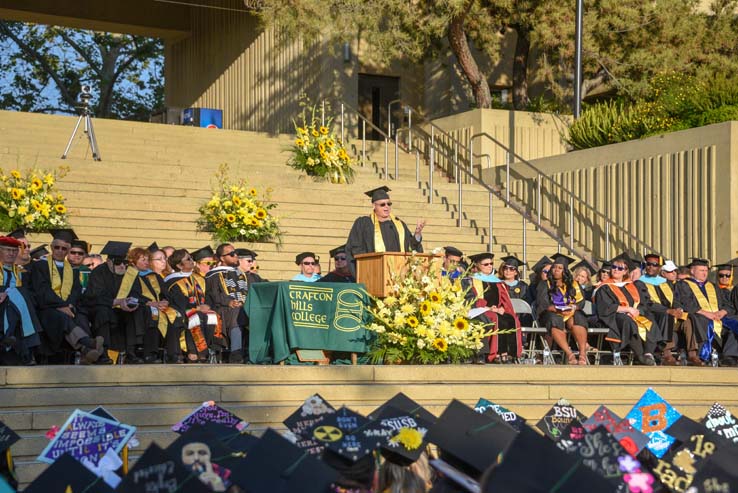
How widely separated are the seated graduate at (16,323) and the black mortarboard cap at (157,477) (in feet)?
20.6

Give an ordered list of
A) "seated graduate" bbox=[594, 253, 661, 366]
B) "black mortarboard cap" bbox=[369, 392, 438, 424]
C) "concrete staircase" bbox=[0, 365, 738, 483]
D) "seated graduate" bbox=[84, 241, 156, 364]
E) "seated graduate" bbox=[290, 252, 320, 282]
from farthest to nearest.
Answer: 1. "seated graduate" bbox=[594, 253, 661, 366]
2. "seated graduate" bbox=[290, 252, 320, 282]
3. "seated graduate" bbox=[84, 241, 156, 364]
4. "concrete staircase" bbox=[0, 365, 738, 483]
5. "black mortarboard cap" bbox=[369, 392, 438, 424]

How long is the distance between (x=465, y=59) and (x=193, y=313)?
39.6 feet

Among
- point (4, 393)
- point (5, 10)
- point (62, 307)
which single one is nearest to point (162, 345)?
point (62, 307)

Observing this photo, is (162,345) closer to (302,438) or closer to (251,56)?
(302,438)

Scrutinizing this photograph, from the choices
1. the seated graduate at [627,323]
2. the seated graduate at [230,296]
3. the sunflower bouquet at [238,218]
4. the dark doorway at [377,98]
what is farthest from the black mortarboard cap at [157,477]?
the dark doorway at [377,98]

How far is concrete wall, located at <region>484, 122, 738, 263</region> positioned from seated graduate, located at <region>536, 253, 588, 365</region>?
140 inches

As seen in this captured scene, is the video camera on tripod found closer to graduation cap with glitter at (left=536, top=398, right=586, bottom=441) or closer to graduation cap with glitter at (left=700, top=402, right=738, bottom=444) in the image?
graduation cap with glitter at (left=536, top=398, right=586, bottom=441)

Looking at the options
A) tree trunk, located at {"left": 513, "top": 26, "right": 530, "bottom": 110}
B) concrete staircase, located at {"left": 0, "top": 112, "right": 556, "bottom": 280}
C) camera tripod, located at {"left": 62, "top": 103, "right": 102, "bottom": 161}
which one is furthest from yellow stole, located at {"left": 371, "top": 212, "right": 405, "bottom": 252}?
tree trunk, located at {"left": 513, "top": 26, "right": 530, "bottom": 110}

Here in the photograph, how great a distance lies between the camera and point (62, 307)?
11.4 metres

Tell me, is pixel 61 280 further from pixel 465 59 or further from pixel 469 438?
pixel 465 59

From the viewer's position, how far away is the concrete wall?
16.7 m

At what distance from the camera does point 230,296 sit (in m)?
13.1

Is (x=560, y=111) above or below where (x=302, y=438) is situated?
above

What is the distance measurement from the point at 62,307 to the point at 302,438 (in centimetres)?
586
